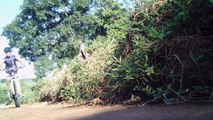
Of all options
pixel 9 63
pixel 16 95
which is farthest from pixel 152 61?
pixel 9 63

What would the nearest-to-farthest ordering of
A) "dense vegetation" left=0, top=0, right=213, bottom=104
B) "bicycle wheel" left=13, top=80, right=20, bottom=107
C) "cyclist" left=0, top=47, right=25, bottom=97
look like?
"dense vegetation" left=0, top=0, right=213, bottom=104 < "bicycle wheel" left=13, top=80, right=20, bottom=107 < "cyclist" left=0, top=47, right=25, bottom=97

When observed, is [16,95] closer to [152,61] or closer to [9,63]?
[9,63]

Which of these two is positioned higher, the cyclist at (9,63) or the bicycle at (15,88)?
the cyclist at (9,63)

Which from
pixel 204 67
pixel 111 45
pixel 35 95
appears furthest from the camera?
pixel 35 95

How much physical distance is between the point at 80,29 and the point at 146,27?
2254cm

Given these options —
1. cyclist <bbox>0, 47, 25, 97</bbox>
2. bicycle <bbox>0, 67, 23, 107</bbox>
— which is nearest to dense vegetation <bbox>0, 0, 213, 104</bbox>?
bicycle <bbox>0, 67, 23, 107</bbox>

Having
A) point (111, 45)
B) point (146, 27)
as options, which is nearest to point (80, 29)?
point (111, 45)

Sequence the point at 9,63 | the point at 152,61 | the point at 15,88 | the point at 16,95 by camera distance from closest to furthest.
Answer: the point at 152,61 → the point at 16,95 → the point at 15,88 → the point at 9,63

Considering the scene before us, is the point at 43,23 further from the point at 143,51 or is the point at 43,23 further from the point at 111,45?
the point at 143,51

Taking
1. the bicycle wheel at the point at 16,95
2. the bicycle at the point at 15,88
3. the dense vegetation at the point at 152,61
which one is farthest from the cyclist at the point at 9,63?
the dense vegetation at the point at 152,61

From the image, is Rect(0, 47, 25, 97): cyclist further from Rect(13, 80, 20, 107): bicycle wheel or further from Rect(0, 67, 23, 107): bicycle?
Rect(13, 80, 20, 107): bicycle wheel

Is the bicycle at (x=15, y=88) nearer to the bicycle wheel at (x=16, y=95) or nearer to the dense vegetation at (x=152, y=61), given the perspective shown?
the bicycle wheel at (x=16, y=95)

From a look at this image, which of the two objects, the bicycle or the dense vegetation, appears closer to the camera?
the dense vegetation

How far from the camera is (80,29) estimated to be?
93.0ft
